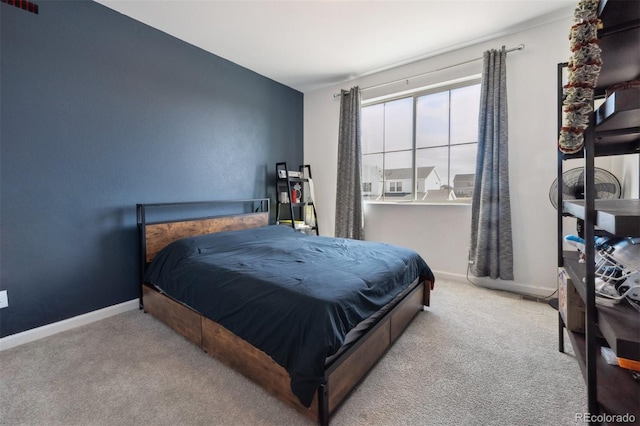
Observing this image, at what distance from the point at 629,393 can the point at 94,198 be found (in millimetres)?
3400

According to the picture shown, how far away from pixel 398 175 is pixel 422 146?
1.57 feet

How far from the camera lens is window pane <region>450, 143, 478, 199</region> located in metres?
3.16

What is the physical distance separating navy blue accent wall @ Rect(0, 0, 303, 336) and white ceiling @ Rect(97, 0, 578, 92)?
0.34 m

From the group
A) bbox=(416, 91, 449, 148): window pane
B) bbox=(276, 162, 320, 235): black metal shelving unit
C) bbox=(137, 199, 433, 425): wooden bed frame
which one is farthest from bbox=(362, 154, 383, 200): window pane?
bbox=(137, 199, 433, 425): wooden bed frame

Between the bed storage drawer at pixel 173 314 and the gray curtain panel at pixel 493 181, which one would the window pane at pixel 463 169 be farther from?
the bed storage drawer at pixel 173 314

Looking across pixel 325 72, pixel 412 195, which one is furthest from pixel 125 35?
pixel 412 195

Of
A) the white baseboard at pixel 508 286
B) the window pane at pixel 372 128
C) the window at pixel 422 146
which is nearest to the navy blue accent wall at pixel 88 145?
the window pane at pixel 372 128

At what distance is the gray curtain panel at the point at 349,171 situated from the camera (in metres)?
3.72

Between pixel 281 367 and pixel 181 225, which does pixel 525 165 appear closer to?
pixel 281 367

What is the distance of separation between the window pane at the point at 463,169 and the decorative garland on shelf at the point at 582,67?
90.0 inches

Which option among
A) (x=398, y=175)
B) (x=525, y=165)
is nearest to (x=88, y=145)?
(x=398, y=175)

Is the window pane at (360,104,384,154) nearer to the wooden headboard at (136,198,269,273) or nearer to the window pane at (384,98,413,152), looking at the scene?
the window pane at (384,98,413,152)

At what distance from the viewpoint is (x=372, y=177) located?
12.9 feet

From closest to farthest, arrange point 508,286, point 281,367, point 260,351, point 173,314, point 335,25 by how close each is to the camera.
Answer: point 281,367 < point 260,351 < point 173,314 < point 335,25 < point 508,286
